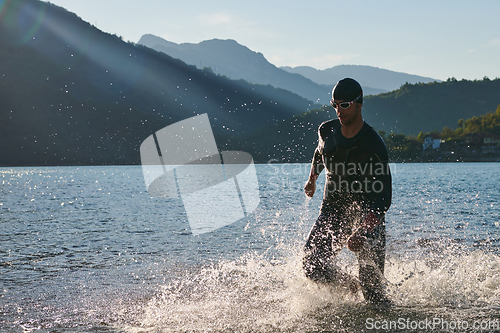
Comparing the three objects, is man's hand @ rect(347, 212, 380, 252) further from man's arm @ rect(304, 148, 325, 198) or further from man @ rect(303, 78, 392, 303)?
man's arm @ rect(304, 148, 325, 198)

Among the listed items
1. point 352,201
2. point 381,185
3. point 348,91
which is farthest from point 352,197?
point 348,91

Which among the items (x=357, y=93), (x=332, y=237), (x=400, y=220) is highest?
(x=357, y=93)

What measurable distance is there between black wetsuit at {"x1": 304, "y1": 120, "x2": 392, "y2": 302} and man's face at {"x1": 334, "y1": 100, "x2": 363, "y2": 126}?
153 millimetres

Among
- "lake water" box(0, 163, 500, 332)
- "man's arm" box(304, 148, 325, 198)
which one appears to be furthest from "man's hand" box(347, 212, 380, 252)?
"man's arm" box(304, 148, 325, 198)

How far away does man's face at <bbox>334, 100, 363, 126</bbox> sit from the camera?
191 inches

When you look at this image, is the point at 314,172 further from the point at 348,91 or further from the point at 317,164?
the point at 348,91

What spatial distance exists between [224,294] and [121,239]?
8.45m

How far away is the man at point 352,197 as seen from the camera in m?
4.73

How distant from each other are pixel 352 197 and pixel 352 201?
0.16ft

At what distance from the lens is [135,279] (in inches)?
319

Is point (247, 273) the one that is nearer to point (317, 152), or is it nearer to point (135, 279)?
point (135, 279)

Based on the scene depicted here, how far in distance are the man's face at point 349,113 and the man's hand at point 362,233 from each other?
105 centimetres

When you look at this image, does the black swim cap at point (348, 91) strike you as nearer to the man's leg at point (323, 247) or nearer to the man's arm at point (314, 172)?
the man's arm at point (314, 172)

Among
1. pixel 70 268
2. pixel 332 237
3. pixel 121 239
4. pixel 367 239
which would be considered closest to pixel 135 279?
pixel 70 268
